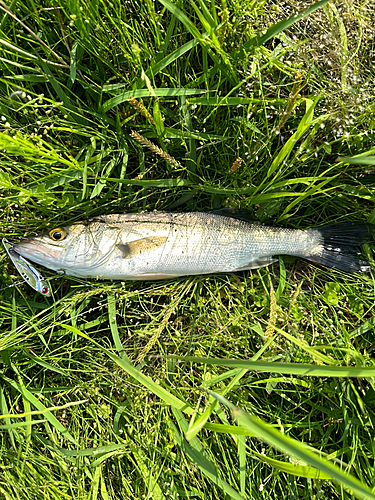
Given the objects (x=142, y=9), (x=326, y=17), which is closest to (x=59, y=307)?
(x=142, y=9)

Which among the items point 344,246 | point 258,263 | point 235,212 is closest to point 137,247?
point 235,212

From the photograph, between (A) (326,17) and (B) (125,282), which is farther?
(B) (125,282)

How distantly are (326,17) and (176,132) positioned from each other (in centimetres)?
149

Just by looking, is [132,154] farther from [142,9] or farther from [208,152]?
[142,9]

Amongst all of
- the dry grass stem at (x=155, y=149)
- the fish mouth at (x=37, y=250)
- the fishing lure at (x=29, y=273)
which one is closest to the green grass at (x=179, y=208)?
the dry grass stem at (x=155, y=149)

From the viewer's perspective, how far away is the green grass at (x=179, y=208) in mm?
2619

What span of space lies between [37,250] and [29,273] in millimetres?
244

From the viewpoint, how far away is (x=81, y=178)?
9.02ft

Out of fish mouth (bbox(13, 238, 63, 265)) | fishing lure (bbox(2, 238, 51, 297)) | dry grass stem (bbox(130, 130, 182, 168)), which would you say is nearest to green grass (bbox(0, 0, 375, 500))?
dry grass stem (bbox(130, 130, 182, 168))

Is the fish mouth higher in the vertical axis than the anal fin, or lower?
higher

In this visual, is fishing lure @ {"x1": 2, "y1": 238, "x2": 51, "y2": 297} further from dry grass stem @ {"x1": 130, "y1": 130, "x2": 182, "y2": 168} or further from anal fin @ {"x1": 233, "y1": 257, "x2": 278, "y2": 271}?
anal fin @ {"x1": 233, "y1": 257, "x2": 278, "y2": 271}

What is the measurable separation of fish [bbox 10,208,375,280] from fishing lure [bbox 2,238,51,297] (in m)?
0.10

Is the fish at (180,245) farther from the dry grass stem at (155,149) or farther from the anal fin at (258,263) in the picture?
the dry grass stem at (155,149)

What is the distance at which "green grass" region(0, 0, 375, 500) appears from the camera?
2619 millimetres
